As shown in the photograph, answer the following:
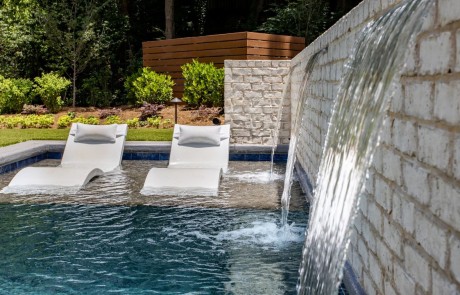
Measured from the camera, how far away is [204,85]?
15.0m

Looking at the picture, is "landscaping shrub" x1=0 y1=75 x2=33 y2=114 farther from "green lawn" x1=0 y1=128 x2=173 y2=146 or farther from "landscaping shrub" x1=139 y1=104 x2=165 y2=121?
"landscaping shrub" x1=139 y1=104 x2=165 y2=121

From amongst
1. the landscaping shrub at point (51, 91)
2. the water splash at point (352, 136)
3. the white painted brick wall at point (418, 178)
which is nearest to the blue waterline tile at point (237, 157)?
the white painted brick wall at point (418, 178)

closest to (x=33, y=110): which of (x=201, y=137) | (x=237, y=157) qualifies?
(x=237, y=157)

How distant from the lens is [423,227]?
239 cm

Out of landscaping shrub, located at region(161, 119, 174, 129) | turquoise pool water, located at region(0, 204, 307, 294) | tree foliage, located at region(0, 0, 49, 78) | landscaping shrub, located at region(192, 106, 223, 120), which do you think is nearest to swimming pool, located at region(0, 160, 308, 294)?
turquoise pool water, located at region(0, 204, 307, 294)

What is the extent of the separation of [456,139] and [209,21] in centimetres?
2223

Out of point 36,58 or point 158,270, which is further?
point 36,58

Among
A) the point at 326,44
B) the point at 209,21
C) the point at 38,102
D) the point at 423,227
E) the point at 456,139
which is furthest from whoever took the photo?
the point at 209,21

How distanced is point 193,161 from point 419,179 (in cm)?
760

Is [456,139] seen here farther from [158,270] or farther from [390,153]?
[158,270]

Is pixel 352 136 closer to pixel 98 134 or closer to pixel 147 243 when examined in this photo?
pixel 147 243

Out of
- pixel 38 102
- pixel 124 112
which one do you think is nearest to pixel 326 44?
pixel 124 112

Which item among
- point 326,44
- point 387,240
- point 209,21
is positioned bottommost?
point 387,240

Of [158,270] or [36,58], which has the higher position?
[36,58]
